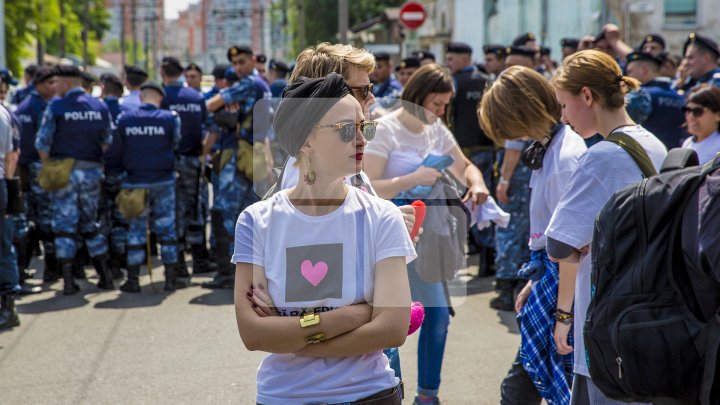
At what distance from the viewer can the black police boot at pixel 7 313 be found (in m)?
7.39

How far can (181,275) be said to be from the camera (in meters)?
9.83

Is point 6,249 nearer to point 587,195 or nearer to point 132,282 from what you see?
point 132,282

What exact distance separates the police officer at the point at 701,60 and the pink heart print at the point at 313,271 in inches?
284

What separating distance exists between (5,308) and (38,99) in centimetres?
356

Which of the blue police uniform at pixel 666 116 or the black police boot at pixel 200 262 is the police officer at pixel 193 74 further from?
the blue police uniform at pixel 666 116

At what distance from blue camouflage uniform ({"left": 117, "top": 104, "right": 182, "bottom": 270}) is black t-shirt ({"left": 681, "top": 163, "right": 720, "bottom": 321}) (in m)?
7.49

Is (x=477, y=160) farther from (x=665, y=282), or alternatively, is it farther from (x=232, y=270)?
(x=665, y=282)

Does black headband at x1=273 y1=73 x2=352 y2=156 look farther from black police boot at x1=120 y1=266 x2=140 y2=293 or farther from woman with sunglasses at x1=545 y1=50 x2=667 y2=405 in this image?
black police boot at x1=120 y1=266 x2=140 y2=293

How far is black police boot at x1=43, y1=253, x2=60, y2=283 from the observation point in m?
9.51

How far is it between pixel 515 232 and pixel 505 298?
2.06ft

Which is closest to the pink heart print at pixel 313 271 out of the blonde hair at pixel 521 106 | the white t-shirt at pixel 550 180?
the white t-shirt at pixel 550 180

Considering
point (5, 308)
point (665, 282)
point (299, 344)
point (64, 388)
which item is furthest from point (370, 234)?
point (5, 308)

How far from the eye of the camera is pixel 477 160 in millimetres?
10336

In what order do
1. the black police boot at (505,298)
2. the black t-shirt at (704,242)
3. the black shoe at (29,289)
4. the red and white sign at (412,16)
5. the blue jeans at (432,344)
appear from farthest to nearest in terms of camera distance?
the red and white sign at (412,16) → the black shoe at (29,289) → the black police boot at (505,298) → the blue jeans at (432,344) → the black t-shirt at (704,242)
